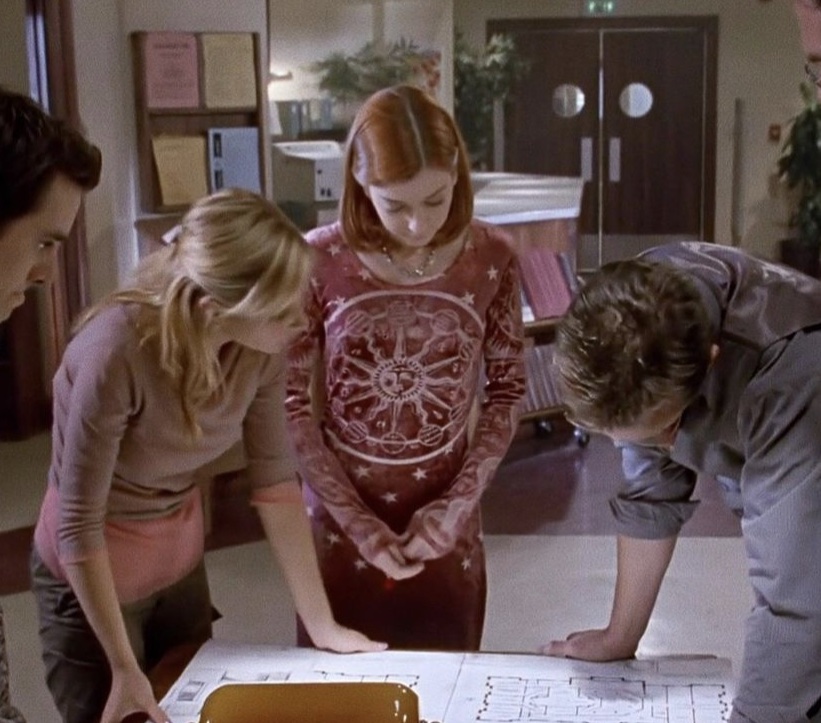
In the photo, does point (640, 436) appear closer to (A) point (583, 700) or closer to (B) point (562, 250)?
(A) point (583, 700)

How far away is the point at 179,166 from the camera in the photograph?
13.9 ft

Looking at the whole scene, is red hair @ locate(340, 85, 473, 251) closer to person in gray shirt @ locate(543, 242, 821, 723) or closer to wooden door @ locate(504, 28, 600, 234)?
person in gray shirt @ locate(543, 242, 821, 723)

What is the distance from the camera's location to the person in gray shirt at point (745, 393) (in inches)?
44.3

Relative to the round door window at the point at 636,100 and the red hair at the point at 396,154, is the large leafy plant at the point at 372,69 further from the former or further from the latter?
the red hair at the point at 396,154

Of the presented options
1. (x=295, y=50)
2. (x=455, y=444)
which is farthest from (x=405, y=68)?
(x=455, y=444)

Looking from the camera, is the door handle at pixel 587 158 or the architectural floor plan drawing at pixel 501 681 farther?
the door handle at pixel 587 158

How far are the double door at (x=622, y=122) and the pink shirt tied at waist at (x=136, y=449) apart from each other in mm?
6601

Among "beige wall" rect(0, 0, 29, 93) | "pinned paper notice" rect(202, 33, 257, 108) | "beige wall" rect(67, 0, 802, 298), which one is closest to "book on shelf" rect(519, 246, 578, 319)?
"pinned paper notice" rect(202, 33, 257, 108)

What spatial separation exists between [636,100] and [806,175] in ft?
3.90

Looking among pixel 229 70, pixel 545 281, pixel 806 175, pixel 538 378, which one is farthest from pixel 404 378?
pixel 806 175

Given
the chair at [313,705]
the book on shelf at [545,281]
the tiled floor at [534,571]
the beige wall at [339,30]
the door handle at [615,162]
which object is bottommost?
the tiled floor at [534,571]

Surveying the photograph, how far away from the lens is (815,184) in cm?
755

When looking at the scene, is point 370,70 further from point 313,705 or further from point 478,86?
point 313,705

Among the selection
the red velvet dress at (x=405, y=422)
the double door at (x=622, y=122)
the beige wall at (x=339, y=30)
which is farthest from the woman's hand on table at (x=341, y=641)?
the double door at (x=622, y=122)
